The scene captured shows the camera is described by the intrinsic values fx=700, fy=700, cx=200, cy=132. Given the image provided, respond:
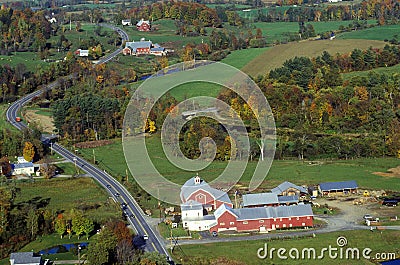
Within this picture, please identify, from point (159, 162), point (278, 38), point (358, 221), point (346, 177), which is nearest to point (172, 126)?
point (159, 162)

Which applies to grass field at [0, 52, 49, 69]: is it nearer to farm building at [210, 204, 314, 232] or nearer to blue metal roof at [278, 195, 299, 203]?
blue metal roof at [278, 195, 299, 203]

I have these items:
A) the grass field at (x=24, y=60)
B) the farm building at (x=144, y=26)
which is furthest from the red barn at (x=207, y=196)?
the farm building at (x=144, y=26)

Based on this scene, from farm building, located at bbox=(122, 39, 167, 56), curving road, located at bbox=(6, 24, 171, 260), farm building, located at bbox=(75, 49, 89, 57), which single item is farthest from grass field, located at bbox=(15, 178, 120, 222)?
farm building, located at bbox=(122, 39, 167, 56)

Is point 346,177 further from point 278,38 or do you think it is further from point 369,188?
point 278,38

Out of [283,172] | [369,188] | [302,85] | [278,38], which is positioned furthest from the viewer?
[278,38]

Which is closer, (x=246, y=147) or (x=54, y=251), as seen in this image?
(x=54, y=251)

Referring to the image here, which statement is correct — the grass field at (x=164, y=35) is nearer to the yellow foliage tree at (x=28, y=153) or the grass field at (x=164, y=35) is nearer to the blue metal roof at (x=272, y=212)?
the yellow foliage tree at (x=28, y=153)
